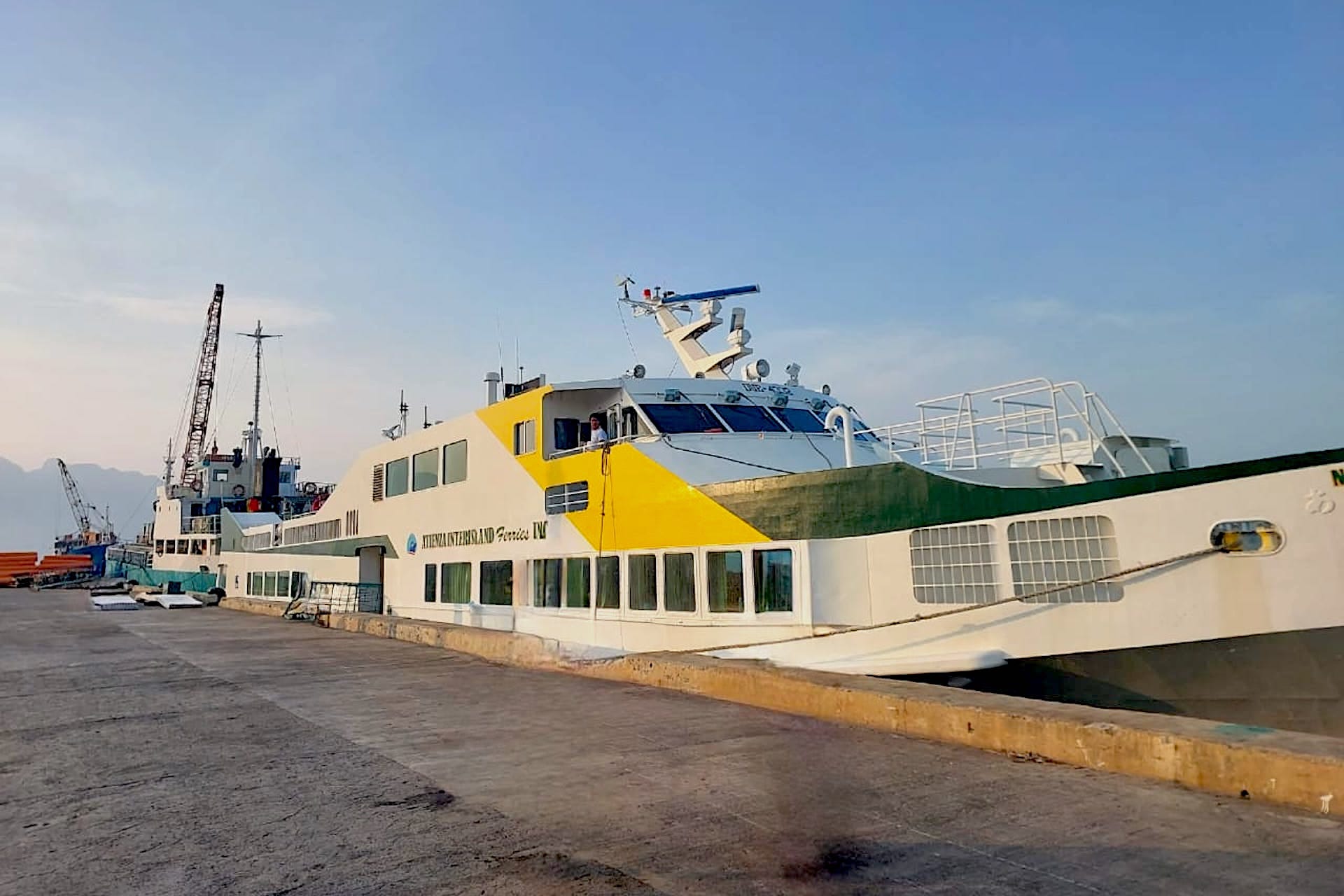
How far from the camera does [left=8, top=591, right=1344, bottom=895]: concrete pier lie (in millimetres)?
3721

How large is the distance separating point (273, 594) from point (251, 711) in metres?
23.9

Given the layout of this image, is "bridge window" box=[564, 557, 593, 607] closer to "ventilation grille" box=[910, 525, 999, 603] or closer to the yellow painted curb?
the yellow painted curb

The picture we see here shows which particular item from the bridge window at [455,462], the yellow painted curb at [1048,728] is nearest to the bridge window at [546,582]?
the bridge window at [455,462]

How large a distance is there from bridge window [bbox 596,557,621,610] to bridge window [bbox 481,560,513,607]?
2.87 m

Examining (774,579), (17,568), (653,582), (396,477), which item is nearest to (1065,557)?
(774,579)

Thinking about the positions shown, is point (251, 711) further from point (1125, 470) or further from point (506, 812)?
point (1125, 470)

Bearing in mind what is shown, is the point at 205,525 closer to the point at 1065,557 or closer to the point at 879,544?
the point at 879,544

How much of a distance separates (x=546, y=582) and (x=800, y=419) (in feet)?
15.8

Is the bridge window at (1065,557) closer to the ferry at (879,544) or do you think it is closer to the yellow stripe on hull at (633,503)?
the ferry at (879,544)

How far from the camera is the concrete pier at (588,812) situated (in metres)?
3.72

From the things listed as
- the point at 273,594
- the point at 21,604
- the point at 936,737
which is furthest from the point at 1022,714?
the point at 21,604

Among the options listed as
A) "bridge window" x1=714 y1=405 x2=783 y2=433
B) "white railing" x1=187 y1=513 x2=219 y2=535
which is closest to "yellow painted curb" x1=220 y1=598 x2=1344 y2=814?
"bridge window" x1=714 y1=405 x2=783 y2=433

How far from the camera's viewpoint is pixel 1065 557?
7309mm

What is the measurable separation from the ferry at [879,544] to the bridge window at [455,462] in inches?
2.0
